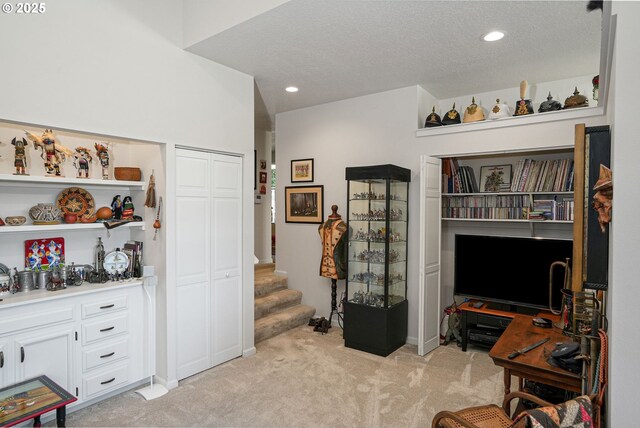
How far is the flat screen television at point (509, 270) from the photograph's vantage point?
3.79m

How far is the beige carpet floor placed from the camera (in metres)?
2.74

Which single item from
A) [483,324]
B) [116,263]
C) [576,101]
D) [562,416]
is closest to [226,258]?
[116,263]

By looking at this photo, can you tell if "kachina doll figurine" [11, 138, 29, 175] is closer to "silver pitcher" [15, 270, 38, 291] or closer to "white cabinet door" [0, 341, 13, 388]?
"silver pitcher" [15, 270, 38, 291]

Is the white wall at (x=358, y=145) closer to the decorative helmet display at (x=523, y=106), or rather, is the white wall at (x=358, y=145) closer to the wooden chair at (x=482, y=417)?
the decorative helmet display at (x=523, y=106)

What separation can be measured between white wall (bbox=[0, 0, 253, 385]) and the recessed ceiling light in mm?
2225

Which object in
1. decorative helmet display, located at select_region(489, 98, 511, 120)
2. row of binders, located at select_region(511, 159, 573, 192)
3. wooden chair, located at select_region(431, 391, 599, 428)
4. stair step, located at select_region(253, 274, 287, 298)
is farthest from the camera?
stair step, located at select_region(253, 274, 287, 298)

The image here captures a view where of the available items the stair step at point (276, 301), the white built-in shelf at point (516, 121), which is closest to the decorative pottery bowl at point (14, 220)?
the stair step at point (276, 301)

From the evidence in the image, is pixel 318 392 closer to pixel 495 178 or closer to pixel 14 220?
pixel 14 220

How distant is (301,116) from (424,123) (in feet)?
5.49

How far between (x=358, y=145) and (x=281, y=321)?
7.64ft

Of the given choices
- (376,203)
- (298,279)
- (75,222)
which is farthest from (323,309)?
(75,222)

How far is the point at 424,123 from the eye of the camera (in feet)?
14.1

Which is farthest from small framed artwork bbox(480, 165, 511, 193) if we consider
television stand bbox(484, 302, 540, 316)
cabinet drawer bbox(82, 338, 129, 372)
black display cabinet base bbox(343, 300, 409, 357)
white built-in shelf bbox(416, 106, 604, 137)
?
A: cabinet drawer bbox(82, 338, 129, 372)

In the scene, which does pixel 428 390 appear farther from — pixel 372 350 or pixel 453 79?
pixel 453 79
